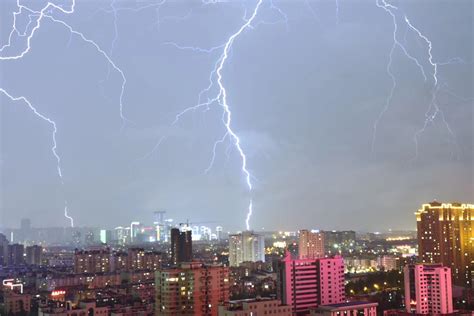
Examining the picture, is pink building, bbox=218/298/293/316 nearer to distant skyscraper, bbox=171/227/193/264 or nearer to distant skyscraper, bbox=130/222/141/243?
distant skyscraper, bbox=171/227/193/264

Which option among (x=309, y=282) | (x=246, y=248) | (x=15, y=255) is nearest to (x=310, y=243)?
(x=246, y=248)

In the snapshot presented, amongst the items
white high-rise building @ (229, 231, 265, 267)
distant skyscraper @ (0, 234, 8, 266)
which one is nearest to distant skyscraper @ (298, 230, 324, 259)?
white high-rise building @ (229, 231, 265, 267)

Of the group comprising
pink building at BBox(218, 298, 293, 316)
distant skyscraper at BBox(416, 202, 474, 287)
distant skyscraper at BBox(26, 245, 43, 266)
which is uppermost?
distant skyscraper at BBox(416, 202, 474, 287)

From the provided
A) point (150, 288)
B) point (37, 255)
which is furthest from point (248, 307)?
point (37, 255)

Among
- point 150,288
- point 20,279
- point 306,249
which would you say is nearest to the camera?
point 150,288

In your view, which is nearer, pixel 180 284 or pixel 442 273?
pixel 180 284

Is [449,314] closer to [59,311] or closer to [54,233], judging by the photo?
[59,311]
